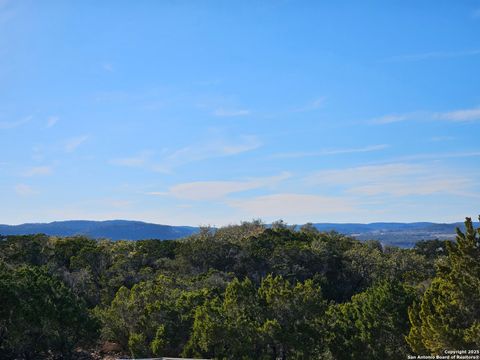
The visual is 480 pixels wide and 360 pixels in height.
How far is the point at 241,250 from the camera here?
50906 mm

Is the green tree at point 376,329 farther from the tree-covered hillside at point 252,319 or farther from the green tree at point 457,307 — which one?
the green tree at point 457,307

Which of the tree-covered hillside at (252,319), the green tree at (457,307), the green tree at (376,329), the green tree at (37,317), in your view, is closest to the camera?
the green tree at (457,307)

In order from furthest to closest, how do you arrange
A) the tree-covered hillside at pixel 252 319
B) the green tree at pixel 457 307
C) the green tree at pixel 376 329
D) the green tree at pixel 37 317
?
the green tree at pixel 376 329 → the green tree at pixel 37 317 → the tree-covered hillside at pixel 252 319 → the green tree at pixel 457 307


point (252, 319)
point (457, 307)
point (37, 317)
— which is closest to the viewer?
point (457, 307)

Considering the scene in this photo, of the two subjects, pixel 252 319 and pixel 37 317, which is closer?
pixel 37 317

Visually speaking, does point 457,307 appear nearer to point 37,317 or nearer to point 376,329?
point 376,329

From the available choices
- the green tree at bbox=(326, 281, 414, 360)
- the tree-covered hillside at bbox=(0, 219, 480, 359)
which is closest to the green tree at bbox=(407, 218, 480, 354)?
the tree-covered hillside at bbox=(0, 219, 480, 359)

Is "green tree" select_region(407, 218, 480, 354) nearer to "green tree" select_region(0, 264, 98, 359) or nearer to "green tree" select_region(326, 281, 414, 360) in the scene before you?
"green tree" select_region(326, 281, 414, 360)

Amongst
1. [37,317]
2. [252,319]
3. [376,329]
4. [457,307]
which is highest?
[457,307]

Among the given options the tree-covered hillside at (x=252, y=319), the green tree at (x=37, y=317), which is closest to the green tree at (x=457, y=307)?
the tree-covered hillside at (x=252, y=319)

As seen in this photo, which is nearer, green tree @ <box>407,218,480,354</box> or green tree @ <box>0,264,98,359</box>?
green tree @ <box>407,218,480,354</box>

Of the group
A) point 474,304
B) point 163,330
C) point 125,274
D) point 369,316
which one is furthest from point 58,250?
point 474,304

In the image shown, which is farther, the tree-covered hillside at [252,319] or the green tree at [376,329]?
the green tree at [376,329]

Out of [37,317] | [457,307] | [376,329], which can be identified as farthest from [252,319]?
[37,317]
